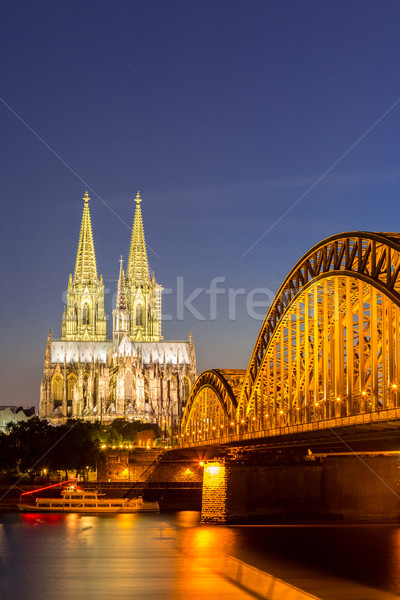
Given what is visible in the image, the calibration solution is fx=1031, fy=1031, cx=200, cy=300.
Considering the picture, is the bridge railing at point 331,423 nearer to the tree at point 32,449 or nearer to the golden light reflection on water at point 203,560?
the golden light reflection on water at point 203,560

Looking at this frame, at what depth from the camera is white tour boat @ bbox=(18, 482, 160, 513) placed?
12256 centimetres

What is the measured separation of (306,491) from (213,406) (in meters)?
31.3

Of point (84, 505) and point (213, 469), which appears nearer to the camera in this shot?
point (213, 469)

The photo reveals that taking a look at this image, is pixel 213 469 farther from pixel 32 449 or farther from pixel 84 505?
pixel 32 449

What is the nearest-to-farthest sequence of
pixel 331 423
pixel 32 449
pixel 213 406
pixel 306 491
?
pixel 331 423 → pixel 306 491 → pixel 213 406 → pixel 32 449

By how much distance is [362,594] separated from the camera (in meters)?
54.9

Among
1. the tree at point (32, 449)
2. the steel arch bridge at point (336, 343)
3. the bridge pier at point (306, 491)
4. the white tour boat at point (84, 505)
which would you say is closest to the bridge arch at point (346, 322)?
the steel arch bridge at point (336, 343)

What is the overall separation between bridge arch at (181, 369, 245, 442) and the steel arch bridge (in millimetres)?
4945

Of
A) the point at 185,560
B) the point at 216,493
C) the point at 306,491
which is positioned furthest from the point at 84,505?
the point at 185,560

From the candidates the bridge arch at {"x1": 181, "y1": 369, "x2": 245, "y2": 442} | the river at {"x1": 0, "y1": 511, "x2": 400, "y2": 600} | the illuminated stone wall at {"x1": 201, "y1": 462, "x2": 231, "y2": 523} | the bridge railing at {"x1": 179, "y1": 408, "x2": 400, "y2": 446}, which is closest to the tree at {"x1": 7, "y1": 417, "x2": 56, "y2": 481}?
the bridge arch at {"x1": 181, "y1": 369, "x2": 245, "y2": 442}

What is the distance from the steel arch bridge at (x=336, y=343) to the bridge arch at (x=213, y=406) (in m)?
4.95

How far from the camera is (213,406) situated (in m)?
123

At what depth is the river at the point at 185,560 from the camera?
57.6 metres

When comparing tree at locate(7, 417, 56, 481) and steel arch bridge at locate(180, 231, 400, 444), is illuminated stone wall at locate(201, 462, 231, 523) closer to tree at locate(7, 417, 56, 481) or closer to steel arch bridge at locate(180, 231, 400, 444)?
steel arch bridge at locate(180, 231, 400, 444)
